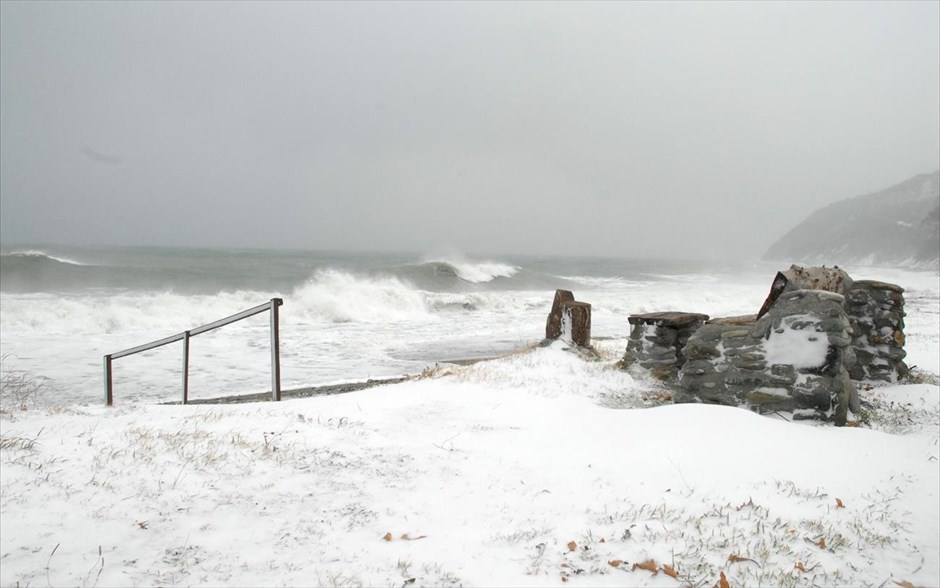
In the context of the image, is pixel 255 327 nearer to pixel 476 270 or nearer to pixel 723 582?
pixel 723 582

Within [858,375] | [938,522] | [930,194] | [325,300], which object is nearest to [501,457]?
[938,522]

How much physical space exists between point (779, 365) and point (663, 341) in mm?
3065

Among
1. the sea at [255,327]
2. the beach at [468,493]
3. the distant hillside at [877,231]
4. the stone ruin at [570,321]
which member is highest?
the distant hillside at [877,231]

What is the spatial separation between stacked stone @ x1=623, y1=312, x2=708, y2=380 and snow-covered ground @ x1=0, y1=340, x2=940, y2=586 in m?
3.21

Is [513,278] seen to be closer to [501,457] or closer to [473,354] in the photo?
[473,354]

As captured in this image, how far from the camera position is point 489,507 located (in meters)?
3.70

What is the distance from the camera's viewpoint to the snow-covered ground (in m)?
2.83

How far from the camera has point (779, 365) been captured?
616cm

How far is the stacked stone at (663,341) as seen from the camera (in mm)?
9102

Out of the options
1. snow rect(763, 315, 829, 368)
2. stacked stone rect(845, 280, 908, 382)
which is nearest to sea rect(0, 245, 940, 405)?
stacked stone rect(845, 280, 908, 382)

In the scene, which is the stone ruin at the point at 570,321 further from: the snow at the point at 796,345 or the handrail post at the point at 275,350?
the handrail post at the point at 275,350

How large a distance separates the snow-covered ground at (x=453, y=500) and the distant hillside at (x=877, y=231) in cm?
8307

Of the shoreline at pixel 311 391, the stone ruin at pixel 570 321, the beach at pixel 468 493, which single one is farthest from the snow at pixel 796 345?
the shoreline at pixel 311 391

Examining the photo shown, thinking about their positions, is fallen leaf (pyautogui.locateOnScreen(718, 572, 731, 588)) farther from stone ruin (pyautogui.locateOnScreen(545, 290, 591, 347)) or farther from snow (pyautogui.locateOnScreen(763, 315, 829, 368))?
stone ruin (pyautogui.locateOnScreen(545, 290, 591, 347))
